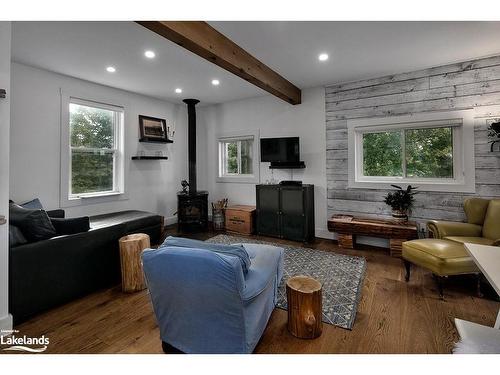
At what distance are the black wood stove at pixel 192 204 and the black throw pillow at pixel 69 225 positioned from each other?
2.37m

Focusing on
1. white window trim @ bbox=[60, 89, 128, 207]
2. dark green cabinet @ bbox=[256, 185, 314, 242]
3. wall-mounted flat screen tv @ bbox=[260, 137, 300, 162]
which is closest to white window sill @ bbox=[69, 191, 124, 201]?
white window trim @ bbox=[60, 89, 128, 207]

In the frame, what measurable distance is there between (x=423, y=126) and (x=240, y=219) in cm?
335

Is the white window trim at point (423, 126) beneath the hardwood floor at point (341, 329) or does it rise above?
above

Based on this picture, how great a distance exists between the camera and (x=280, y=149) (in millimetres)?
4520

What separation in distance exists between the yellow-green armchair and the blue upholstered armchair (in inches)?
101

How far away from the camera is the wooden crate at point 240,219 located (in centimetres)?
468

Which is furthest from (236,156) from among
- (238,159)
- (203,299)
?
(203,299)

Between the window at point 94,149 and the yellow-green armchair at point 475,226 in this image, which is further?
the window at point 94,149

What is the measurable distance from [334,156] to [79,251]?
12.7 ft

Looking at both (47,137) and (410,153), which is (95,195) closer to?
(47,137)

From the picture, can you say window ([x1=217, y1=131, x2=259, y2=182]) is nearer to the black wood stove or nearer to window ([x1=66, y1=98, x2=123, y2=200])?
the black wood stove

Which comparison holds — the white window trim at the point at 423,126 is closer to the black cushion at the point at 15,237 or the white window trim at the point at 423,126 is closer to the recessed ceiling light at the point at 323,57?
the recessed ceiling light at the point at 323,57

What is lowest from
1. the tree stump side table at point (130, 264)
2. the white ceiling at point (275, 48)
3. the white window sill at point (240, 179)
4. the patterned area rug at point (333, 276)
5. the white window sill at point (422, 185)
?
the patterned area rug at point (333, 276)

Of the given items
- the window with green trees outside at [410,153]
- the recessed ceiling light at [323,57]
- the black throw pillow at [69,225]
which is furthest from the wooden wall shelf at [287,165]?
the black throw pillow at [69,225]
